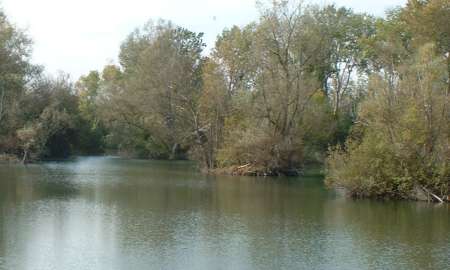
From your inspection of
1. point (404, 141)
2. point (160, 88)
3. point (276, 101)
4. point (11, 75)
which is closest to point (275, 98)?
point (276, 101)

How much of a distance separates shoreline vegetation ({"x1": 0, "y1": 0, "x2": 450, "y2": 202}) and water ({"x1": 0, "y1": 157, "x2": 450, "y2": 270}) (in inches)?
139

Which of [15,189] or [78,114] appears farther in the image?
[78,114]

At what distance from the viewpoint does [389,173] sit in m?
35.6

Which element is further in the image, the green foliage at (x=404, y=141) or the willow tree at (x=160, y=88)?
the willow tree at (x=160, y=88)

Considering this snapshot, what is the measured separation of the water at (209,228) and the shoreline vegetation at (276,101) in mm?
3525

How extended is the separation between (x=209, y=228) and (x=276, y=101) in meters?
27.9

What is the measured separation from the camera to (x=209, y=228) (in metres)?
Result: 26.1

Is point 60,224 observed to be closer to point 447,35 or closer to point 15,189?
point 15,189

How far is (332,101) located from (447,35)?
25.6m

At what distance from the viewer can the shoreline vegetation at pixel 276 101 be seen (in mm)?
36031

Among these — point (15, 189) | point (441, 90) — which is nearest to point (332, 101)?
point (441, 90)

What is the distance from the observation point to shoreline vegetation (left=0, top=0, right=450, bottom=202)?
118 ft

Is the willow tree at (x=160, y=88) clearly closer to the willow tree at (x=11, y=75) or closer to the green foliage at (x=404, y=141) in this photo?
the willow tree at (x=11, y=75)

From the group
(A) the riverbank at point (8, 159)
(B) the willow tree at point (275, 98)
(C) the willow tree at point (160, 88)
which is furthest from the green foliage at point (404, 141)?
(A) the riverbank at point (8, 159)
